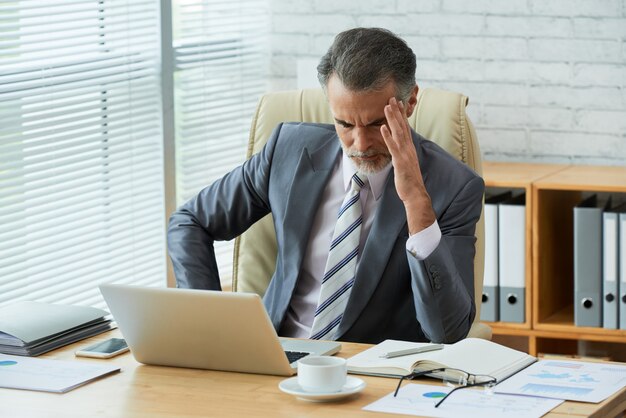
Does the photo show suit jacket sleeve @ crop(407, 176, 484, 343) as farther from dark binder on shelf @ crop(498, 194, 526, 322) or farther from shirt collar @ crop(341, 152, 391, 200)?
dark binder on shelf @ crop(498, 194, 526, 322)

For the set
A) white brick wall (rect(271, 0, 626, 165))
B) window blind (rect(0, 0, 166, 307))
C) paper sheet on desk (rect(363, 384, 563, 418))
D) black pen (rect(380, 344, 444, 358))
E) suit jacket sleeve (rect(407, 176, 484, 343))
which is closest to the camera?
paper sheet on desk (rect(363, 384, 563, 418))

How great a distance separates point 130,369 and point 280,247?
2.09ft

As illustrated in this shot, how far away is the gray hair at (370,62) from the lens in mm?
2260

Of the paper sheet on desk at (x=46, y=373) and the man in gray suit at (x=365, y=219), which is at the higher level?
the man in gray suit at (x=365, y=219)

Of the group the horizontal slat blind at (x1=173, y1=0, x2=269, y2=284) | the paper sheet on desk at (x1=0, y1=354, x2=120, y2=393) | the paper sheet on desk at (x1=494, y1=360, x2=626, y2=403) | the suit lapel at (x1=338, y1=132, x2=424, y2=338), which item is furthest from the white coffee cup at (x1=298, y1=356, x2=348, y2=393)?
the horizontal slat blind at (x1=173, y1=0, x2=269, y2=284)

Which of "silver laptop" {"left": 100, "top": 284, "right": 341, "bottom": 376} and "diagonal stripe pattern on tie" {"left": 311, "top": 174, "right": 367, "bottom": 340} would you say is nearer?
"silver laptop" {"left": 100, "top": 284, "right": 341, "bottom": 376}

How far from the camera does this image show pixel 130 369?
1.90m

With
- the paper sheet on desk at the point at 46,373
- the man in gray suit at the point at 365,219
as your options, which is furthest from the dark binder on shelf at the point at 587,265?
the paper sheet on desk at the point at 46,373

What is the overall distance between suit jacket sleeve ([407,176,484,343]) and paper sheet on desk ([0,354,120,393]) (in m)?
0.63

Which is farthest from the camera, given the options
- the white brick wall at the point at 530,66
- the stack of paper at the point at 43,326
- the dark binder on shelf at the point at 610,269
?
the white brick wall at the point at 530,66

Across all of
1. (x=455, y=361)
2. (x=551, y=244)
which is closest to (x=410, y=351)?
(x=455, y=361)

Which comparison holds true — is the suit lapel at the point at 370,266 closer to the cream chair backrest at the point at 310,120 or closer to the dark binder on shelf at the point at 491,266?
the cream chair backrest at the point at 310,120

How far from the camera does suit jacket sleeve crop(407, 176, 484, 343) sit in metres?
2.14

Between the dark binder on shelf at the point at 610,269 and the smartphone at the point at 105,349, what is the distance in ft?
5.57
